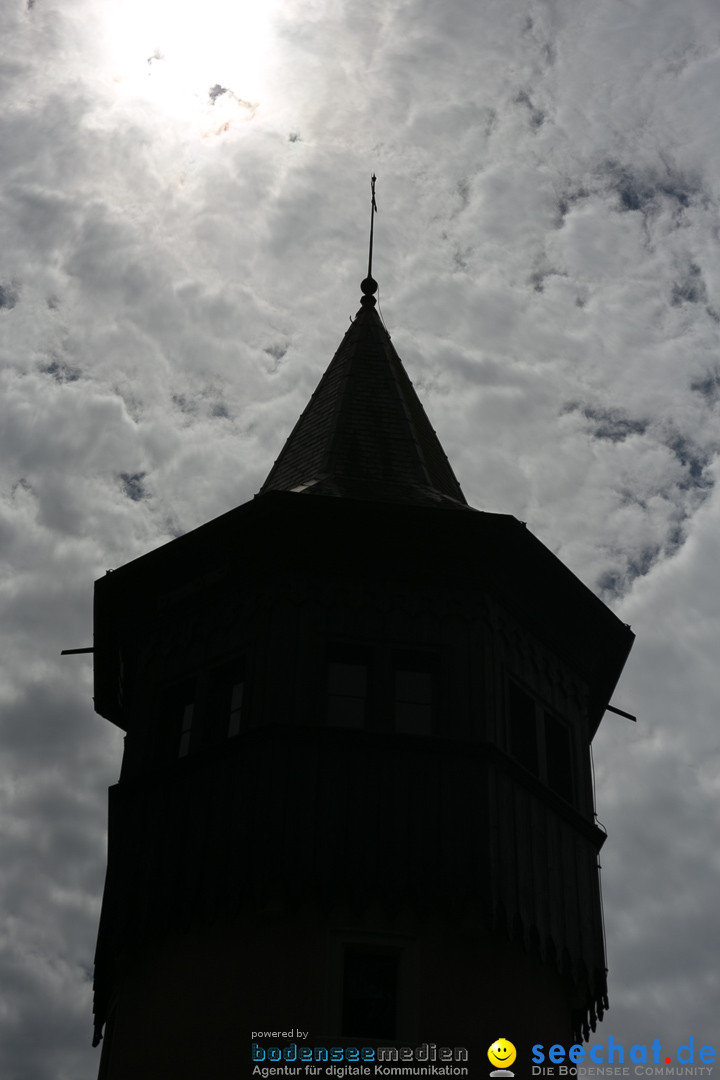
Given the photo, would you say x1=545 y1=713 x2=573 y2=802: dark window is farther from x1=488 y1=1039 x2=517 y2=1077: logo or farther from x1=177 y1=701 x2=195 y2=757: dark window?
x1=177 y1=701 x2=195 y2=757: dark window

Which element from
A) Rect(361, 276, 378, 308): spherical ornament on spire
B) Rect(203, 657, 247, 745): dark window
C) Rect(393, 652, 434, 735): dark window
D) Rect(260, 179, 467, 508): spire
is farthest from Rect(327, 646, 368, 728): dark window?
Rect(361, 276, 378, 308): spherical ornament on spire

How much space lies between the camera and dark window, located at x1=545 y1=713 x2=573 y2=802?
19750 millimetres

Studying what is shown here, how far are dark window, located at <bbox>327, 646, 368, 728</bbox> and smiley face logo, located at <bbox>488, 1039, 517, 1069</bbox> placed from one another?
14.4 ft

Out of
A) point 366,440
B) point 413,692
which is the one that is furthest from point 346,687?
point 366,440

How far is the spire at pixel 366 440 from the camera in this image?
21.5 m

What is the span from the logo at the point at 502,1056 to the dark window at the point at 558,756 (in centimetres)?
405

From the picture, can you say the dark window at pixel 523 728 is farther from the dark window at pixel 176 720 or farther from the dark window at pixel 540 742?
the dark window at pixel 176 720

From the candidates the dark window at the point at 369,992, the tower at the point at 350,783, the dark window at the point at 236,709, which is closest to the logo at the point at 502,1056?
the tower at the point at 350,783

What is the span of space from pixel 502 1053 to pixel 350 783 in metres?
3.74

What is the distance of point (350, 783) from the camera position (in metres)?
17.6

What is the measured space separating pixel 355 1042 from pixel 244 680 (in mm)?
5277

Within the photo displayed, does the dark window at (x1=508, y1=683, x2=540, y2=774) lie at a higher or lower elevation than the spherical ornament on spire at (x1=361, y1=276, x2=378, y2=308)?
lower

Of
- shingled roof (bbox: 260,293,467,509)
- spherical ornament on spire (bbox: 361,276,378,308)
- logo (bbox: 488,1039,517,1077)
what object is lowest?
logo (bbox: 488,1039,517,1077)

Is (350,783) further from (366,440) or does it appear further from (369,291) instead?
(369,291)
